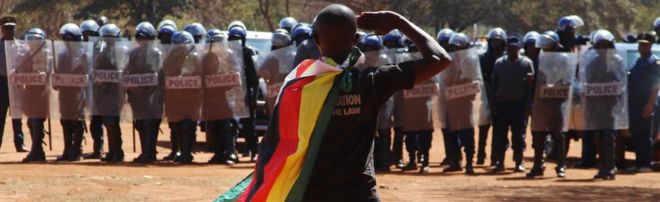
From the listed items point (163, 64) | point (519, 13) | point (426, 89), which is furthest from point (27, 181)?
point (519, 13)

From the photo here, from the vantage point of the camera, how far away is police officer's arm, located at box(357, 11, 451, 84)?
6.07 meters

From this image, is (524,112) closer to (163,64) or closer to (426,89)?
(426,89)

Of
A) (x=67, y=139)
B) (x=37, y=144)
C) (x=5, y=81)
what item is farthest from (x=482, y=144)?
(x=5, y=81)

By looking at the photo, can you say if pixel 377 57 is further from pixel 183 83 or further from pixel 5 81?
pixel 5 81

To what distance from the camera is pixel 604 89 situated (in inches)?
635

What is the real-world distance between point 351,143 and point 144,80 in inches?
464

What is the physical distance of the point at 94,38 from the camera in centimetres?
1766

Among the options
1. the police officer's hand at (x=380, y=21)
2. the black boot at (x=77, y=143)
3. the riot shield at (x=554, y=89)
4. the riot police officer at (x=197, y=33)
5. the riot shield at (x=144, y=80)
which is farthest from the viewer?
the riot police officer at (x=197, y=33)

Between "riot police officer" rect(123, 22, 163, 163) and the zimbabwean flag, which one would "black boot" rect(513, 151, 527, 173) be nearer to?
"riot police officer" rect(123, 22, 163, 163)

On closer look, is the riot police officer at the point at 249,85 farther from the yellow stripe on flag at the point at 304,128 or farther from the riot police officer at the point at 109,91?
the yellow stripe on flag at the point at 304,128

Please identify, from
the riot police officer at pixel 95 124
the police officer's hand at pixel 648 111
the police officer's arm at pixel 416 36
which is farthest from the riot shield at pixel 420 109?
the police officer's arm at pixel 416 36

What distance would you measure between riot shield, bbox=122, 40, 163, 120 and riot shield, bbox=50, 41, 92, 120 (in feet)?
1.73

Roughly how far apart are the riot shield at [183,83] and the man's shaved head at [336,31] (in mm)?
11571

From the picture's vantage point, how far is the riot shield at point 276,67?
56.2 ft
